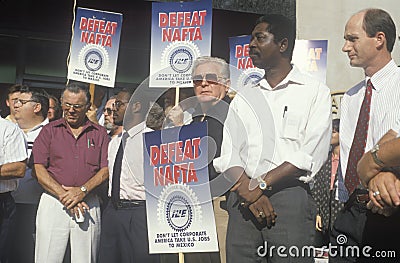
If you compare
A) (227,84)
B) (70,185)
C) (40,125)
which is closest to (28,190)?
(70,185)

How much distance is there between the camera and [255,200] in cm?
298

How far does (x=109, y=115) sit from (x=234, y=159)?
93cm

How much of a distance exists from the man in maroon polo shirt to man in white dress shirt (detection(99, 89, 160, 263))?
0.06m

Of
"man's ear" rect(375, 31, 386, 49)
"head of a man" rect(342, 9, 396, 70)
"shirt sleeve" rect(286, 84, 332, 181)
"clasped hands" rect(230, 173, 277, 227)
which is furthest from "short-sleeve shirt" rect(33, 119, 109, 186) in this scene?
"man's ear" rect(375, 31, 386, 49)

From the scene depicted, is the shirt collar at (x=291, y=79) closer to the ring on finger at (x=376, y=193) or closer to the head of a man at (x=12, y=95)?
the ring on finger at (x=376, y=193)

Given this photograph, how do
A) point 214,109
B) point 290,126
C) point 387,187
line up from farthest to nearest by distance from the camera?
point 214,109
point 290,126
point 387,187

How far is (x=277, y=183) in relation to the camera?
297 centimetres

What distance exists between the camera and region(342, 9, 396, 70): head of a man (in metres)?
2.82

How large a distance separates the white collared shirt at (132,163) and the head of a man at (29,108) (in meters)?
0.46

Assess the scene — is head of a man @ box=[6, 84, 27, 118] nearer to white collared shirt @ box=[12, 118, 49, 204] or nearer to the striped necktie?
white collared shirt @ box=[12, 118, 49, 204]

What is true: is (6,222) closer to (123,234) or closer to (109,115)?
(123,234)

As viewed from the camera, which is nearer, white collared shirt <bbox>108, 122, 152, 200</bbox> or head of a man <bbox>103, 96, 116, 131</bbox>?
white collared shirt <bbox>108, 122, 152, 200</bbox>

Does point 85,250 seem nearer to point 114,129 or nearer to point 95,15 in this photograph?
point 114,129

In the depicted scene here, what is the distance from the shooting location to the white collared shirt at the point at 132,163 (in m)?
3.39
